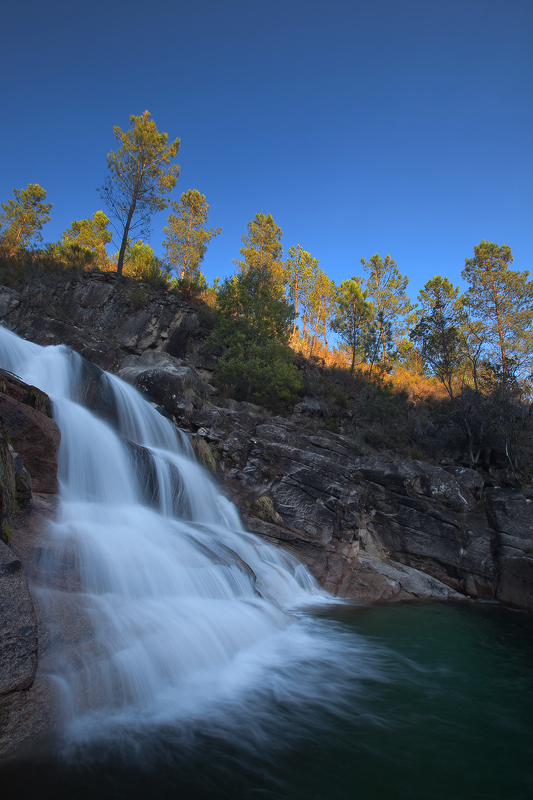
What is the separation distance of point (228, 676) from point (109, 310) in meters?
20.4

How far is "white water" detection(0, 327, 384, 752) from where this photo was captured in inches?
154

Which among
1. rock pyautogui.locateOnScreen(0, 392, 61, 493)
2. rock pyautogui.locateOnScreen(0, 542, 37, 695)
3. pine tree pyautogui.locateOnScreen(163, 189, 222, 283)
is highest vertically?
pine tree pyautogui.locateOnScreen(163, 189, 222, 283)

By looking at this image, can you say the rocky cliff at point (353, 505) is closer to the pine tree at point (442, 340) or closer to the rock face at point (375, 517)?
the rock face at point (375, 517)

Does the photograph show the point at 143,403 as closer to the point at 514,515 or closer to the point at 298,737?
the point at 298,737

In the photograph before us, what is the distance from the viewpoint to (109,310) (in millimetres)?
21359

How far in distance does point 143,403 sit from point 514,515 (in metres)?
13.3

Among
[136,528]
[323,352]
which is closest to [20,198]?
[323,352]

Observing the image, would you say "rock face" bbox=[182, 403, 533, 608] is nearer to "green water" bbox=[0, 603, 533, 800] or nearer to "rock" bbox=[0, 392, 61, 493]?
"green water" bbox=[0, 603, 533, 800]

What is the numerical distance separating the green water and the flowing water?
2 cm

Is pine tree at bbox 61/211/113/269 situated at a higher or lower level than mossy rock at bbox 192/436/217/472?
higher

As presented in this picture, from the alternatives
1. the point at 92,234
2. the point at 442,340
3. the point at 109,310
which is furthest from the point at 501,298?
the point at 92,234

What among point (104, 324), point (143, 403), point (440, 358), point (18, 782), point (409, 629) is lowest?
point (409, 629)

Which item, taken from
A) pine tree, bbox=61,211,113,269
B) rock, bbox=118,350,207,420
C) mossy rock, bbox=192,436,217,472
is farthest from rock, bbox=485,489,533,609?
pine tree, bbox=61,211,113,269

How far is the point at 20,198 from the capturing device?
31766 millimetres
